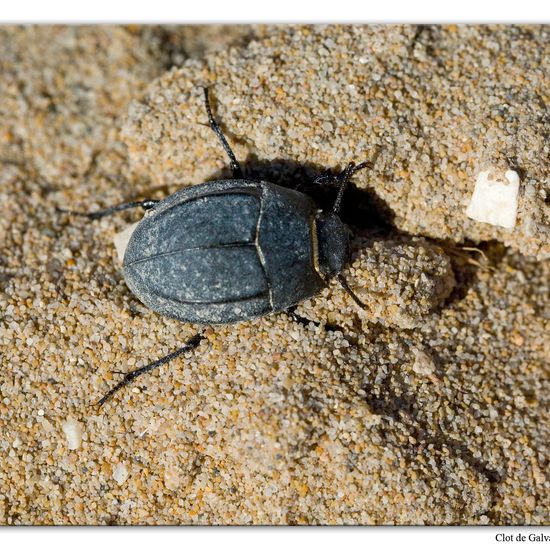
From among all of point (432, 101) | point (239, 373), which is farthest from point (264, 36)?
point (239, 373)

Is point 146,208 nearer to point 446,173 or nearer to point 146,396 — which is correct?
point 146,396

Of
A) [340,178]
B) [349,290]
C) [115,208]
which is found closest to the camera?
[349,290]

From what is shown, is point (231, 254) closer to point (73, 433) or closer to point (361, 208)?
point (361, 208)

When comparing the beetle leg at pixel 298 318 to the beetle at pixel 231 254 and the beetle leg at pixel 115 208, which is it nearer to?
the beetle at pixel 231 254

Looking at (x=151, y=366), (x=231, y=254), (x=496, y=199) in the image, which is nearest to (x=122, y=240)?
(x=151, y=366)

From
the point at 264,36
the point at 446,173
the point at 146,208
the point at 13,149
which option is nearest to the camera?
the point at 446,173

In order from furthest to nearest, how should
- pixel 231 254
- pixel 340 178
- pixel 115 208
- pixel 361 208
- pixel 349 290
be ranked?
pixel 115 208
pixel 361 208
pixel 340 178
pixel 349 290
pixel 231 254

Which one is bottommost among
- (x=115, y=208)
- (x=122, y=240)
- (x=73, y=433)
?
(x=73, y=433)
